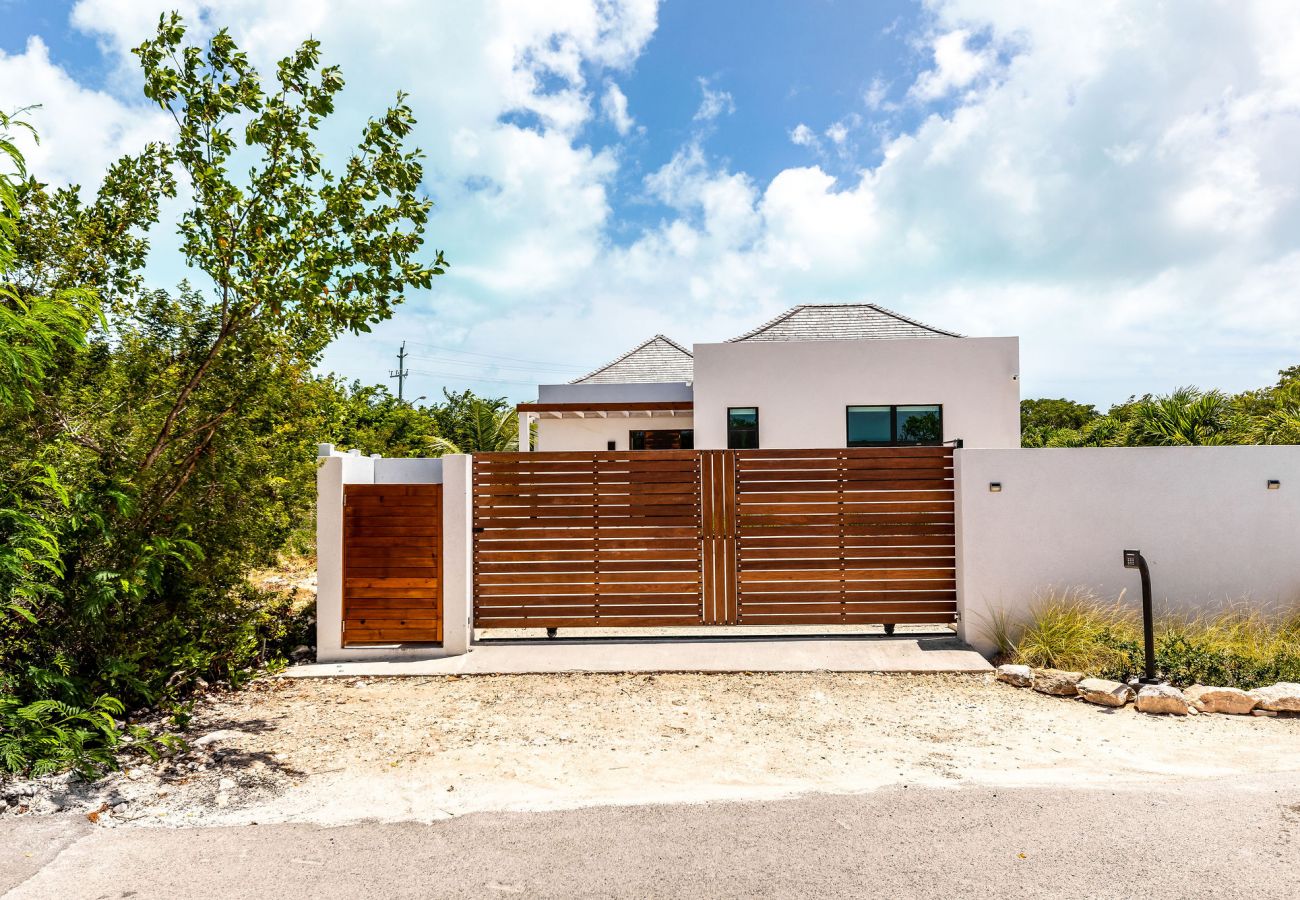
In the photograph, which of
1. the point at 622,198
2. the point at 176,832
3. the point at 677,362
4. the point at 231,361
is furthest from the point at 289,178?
the point at 677,362

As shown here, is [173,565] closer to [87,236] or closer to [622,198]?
[87,236]

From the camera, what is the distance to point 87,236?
20.5ft

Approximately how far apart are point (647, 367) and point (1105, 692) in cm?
1631

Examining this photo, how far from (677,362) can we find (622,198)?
234 inches

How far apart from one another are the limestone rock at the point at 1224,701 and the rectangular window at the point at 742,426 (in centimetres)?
933

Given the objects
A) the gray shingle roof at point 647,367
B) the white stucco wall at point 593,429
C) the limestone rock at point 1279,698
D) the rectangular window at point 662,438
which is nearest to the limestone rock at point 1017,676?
the limestone rock at point 1279,698

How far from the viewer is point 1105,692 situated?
6043 millimetres

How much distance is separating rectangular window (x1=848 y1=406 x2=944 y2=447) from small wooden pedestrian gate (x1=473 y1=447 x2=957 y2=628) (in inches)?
253

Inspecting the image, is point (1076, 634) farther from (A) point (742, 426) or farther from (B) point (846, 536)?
(A) point (742, 426)

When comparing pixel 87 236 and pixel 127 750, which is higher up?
pixel 87 236

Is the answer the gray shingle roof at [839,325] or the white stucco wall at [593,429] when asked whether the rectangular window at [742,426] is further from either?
the white stucco wall at [593,429]

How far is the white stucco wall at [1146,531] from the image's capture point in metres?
7.80

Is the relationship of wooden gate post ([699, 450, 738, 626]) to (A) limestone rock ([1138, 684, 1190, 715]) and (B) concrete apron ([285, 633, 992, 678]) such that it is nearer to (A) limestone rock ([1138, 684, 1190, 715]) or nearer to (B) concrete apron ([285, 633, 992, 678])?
(B) concrete apron ([285, 633, 992, 678])

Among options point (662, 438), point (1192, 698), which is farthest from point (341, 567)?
point (662, 438)
